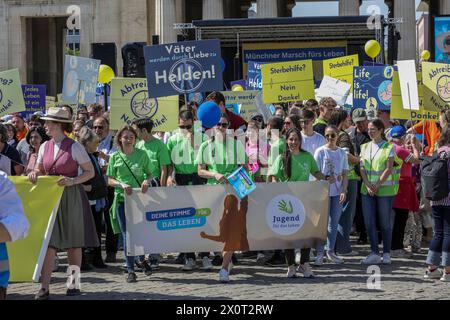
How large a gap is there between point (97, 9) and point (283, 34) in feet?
61.6

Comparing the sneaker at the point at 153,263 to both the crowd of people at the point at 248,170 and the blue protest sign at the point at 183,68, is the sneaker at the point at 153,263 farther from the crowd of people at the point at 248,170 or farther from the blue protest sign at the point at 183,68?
the blue protest sign at the point at 183,68

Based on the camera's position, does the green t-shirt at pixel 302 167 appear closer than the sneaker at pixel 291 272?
No

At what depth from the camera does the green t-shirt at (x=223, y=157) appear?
35.0 feet

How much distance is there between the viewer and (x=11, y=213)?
17.7 ft

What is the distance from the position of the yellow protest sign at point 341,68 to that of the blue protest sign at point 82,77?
4.97 meters

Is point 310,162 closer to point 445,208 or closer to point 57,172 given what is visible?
point 445,208

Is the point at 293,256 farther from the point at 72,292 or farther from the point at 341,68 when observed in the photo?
the point at 341,68

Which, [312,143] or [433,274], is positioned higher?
[312,143]

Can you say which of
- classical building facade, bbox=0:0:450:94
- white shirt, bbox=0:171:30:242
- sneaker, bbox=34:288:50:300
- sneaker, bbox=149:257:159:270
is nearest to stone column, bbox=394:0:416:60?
classical building facade, bbox=0:0:450:94

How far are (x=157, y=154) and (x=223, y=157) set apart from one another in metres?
1.04

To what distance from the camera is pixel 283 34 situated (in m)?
36.4

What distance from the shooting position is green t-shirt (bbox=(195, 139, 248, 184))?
1066 cm

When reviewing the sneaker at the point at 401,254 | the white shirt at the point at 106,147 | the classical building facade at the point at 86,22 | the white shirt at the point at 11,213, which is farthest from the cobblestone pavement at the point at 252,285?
the classical building facade at the point at 86,22

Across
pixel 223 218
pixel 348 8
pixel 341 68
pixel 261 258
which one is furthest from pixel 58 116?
pixel 348 8
